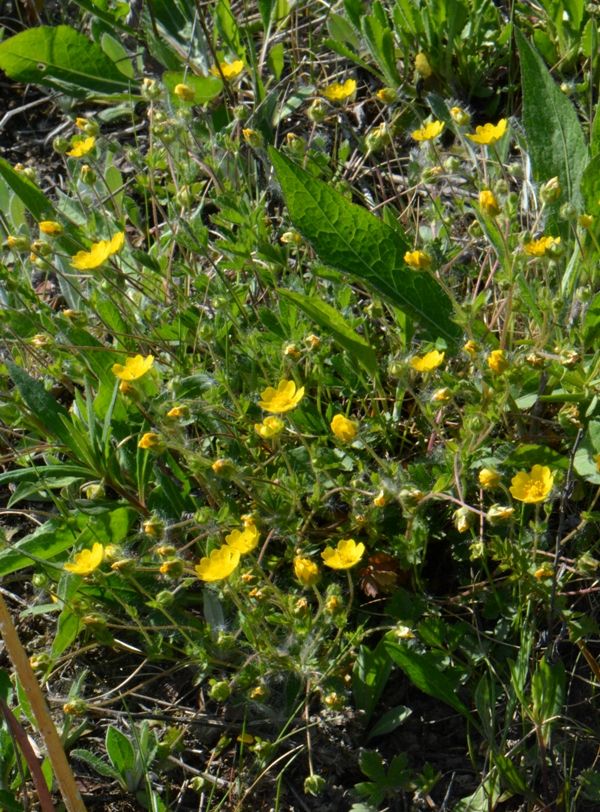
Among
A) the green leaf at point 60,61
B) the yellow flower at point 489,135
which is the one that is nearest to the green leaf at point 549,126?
the yellow flower at point 489,135

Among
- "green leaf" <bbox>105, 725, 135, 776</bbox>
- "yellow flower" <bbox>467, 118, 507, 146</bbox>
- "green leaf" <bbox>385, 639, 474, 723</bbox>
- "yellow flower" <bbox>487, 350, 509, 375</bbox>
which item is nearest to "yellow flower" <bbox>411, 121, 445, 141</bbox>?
"yellow flower" <bbox>467, 118, 507, 146</bbox>

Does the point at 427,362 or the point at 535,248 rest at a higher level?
the point at 535,248

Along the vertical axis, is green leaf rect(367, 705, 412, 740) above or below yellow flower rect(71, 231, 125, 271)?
below

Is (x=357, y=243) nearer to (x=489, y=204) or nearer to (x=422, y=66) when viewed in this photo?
(x=489, y=204)

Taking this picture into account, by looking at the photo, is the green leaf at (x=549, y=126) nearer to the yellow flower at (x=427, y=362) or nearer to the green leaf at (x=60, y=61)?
the yellow flower at (x=427, y=362)

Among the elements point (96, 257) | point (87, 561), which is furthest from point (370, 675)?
point (96, 257)

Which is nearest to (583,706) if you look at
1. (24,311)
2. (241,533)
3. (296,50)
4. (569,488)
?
(569,488)

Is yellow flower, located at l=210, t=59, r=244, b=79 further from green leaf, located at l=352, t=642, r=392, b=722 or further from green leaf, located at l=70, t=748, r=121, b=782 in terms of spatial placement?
green leaf, located at l=70, t=748, r=121, b=782
